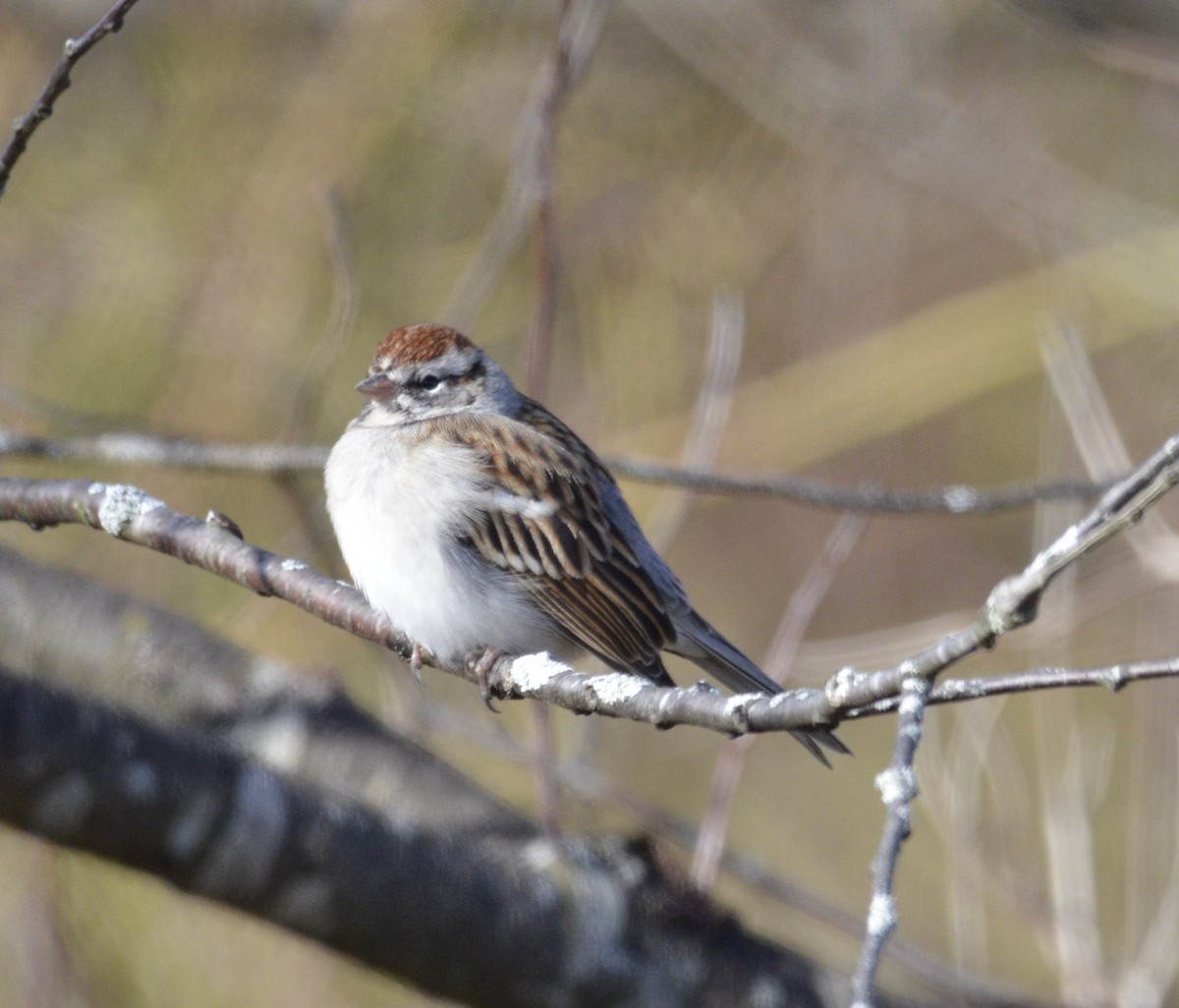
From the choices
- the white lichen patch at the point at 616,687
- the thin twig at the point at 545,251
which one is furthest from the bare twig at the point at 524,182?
the white lichen patch at the point at 616,687

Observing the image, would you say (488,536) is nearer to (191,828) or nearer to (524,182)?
(191,828)

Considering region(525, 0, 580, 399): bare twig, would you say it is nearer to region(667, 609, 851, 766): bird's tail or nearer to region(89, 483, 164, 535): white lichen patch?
region(667, 609, 851, 766): bird's tail

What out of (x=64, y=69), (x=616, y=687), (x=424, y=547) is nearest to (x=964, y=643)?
(x=616, y=687)

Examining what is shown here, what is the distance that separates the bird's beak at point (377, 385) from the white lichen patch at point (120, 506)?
2.60 feet

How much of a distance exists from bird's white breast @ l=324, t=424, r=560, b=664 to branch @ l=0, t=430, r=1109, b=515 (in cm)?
27

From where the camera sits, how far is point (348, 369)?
5.33 metres

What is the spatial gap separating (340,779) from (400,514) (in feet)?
2.03

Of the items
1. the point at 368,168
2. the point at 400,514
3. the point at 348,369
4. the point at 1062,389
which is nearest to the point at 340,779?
the point at 400,514

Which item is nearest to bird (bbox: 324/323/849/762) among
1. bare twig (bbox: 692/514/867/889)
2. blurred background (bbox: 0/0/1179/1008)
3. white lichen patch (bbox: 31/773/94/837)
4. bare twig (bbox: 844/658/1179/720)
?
bare twig (bbox: 692/514/867/889)

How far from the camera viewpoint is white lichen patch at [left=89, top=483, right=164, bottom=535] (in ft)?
7.93

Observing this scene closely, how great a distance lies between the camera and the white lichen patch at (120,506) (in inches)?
95.1

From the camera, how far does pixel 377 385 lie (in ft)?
10.6

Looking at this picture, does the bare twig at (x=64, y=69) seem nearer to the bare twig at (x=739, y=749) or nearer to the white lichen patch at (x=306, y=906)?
the white lichen patch at (x=306, y=906)

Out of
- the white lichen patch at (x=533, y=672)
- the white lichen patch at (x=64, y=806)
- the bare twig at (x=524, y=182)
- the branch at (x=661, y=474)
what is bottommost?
the white lichen patch at (x=64, y=806)
